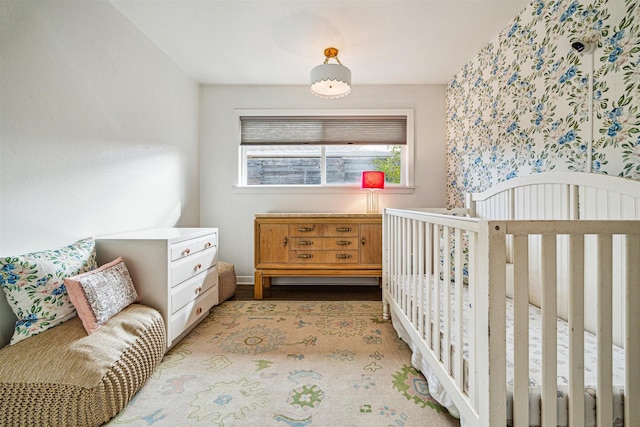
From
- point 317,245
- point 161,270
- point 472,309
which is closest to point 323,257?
point 317,245

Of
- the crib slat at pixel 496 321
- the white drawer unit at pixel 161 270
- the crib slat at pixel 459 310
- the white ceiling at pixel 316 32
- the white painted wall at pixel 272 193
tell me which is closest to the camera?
the crib slat at pixel 496 321

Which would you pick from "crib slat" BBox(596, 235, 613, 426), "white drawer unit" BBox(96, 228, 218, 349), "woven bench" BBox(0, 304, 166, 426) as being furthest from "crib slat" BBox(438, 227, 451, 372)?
"white drawer unit" BBox(96, 228, 218, 349)

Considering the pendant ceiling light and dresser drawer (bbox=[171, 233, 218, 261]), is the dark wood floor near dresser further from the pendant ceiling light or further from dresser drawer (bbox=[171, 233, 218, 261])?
the pendant ceiling light

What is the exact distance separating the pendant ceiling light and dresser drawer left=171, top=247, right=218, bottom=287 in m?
1.57

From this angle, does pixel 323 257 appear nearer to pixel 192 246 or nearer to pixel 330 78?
pixel 192 246

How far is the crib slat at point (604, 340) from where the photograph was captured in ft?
2.49

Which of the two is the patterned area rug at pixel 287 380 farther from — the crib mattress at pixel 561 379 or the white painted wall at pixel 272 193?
the white painted wall at pixel 272 193

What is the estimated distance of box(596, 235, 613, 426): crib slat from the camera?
76 cm

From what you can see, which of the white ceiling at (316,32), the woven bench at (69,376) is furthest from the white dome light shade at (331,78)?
the woven bench at (69,376)

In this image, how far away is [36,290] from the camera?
1.19 metres

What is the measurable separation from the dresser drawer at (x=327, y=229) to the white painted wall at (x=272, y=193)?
1.55 feet

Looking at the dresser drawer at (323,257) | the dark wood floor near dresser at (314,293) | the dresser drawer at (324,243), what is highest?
the dresser drawer at (324,243)

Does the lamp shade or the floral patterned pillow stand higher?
the lamp shade

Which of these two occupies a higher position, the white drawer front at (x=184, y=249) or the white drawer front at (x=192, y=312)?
the white drawer front at (x=184, y=249)
